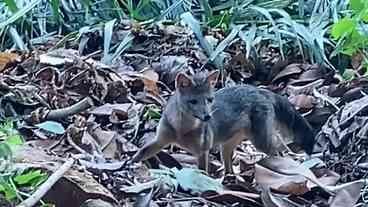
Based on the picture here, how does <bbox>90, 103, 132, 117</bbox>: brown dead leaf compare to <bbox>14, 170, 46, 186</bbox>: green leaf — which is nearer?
<bbox>14, 170, 46, 186</bbox>: green leaf

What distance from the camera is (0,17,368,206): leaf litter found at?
393 centimetres

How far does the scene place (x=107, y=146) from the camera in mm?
4879

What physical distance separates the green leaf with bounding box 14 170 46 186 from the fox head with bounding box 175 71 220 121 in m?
1.64

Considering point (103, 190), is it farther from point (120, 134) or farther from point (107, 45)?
point (107, 45)

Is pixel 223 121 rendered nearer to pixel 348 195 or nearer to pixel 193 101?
pixel 193 101

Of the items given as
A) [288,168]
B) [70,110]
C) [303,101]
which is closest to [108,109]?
[70,110]

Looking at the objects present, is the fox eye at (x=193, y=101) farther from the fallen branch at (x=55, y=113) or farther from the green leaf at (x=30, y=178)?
the green leaf at (x=30, y=178)

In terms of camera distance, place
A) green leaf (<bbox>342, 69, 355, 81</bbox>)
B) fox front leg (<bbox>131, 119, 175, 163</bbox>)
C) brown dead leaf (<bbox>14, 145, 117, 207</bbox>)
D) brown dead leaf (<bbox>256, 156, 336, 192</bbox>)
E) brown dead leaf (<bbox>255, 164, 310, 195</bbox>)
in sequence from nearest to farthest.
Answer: brown dead leaf (<bbox>14, 145, 117, 207</bbox>), brown dead leaf (<bbox>255, 164, 310, 195</bbox>), brown dead leaf (<bbox>256, 156, 336, 192</bbox>), fox front leg (<bbox>131, 119, 175, 163</bbox>), green leaf (<bbox>342, 69, 355, 81</bbox>)

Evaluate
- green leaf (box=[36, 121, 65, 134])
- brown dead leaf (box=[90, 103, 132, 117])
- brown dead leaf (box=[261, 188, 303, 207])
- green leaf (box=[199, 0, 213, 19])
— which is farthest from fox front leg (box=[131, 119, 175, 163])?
green leaf (box=[199, 0, 213, 19])

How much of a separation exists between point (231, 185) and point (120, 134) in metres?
1.22

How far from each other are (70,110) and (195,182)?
1538 millimetres

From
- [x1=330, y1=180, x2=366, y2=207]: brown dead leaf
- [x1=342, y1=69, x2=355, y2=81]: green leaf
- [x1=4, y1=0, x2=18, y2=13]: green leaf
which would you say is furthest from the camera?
[x1=342, y1=69, x2=355, y2=81]: green leaf

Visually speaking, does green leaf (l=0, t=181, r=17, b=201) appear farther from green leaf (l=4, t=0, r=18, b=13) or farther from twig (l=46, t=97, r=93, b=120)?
green leaf (l=4, t=0, r=18, b=13)

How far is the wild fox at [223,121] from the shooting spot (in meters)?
4.90
